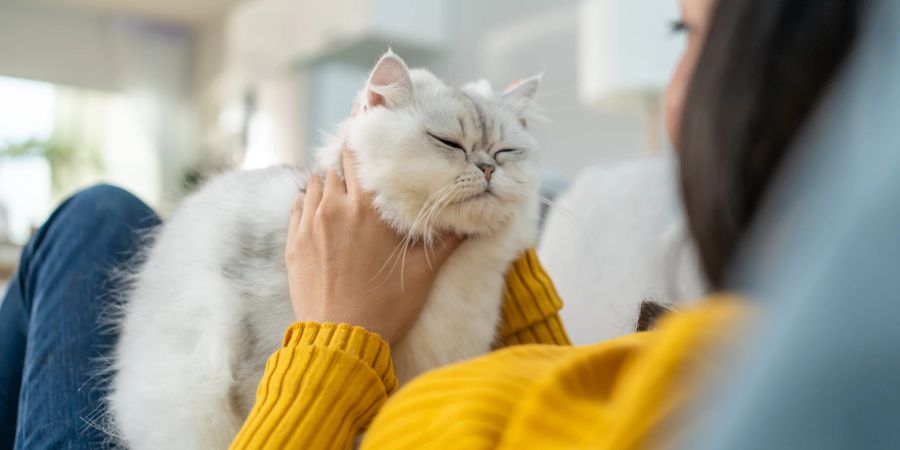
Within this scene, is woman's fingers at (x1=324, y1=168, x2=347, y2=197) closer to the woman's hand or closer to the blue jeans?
the woman's hand

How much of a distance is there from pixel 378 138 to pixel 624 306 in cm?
52

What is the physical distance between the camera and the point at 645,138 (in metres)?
2.89

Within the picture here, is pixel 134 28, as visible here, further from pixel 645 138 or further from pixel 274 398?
pixel 274 398

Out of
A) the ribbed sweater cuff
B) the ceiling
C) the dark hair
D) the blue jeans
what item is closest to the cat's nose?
the ribbed sweater cuff

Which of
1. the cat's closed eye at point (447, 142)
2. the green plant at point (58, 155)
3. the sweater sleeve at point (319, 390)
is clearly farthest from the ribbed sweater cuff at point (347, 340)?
the green plant at point (58, 155)

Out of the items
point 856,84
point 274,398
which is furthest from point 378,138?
point 856,84

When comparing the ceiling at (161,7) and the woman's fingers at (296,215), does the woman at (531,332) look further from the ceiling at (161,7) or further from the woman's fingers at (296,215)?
the ceiling at (161,7)

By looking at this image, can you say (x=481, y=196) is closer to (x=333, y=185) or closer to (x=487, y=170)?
(x=487, y=170)

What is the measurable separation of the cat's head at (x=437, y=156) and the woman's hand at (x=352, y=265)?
25 millimetres

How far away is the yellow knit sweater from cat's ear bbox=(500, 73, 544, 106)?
0.21 meters

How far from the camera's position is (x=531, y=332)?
0.88 metres

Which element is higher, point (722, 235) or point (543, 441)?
point (722, 235)

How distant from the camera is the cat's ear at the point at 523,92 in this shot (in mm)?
932

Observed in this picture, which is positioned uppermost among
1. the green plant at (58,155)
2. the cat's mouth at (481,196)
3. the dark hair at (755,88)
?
the dark hair at (755,88)
